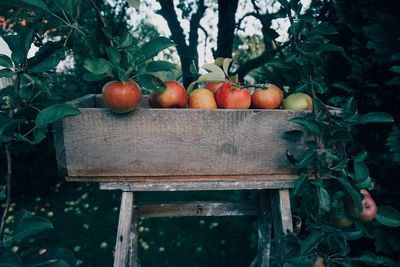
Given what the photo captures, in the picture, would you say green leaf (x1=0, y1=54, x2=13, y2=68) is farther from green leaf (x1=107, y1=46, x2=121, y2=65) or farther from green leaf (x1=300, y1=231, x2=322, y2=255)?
green leaf (x1=300, y1=231, x2=322, y2=255)

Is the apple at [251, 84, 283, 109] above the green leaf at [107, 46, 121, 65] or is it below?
below

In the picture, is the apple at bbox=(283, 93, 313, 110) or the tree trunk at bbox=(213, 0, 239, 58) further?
the tree trunk at bbox=(213, 0, 239, 58)

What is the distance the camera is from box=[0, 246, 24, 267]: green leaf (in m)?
0.75

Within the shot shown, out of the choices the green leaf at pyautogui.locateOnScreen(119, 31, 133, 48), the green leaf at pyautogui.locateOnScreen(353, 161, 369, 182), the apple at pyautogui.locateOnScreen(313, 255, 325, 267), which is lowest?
the apple at pyautogui.locateOnScreen(313, 255, 325, 267)

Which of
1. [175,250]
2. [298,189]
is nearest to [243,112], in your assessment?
[298,189]

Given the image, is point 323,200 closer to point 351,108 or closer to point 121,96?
point 351,108

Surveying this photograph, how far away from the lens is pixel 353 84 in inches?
71.7

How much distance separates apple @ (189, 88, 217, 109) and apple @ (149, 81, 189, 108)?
4cm

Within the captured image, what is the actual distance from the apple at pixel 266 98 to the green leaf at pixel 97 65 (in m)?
0.53

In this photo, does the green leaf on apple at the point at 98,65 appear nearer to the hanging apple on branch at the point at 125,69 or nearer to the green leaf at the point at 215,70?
the hanging apple on branch at the point at 125,69

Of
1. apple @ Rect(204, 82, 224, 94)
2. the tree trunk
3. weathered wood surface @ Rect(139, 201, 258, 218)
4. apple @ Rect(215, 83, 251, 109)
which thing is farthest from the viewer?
the tree trunk

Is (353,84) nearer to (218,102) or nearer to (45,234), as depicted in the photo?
(218,102)

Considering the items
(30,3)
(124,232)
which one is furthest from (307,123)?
(30,3)

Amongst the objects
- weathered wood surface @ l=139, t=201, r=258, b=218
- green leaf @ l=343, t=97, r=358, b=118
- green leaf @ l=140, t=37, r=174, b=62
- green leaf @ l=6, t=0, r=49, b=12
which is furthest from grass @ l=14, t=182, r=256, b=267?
green leaf @ l=6, t=0, r=49, b=12
